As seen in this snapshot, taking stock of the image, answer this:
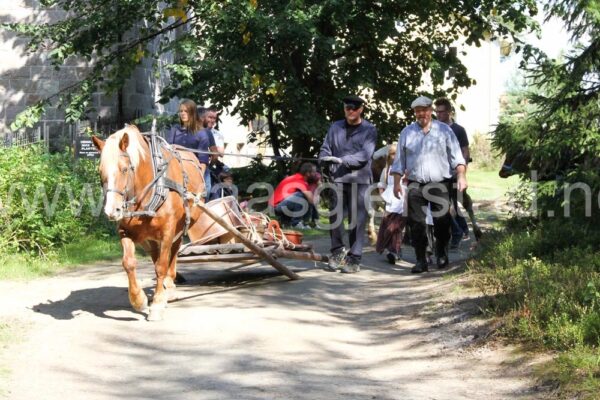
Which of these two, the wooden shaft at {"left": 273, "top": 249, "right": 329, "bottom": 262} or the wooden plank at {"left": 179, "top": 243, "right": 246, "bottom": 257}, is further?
the wooden shaft at {"left": 273, "top": 249, "right": 329, "bottom": 262}

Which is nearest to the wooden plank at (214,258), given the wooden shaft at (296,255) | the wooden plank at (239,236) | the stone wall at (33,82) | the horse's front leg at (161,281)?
the wooden plank at (239,236)

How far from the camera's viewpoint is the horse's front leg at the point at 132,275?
30.0 ft

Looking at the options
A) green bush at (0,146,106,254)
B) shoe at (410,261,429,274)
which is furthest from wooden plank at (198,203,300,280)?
green bush at (0,146,106,254)

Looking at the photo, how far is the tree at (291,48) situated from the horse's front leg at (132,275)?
28.9ft

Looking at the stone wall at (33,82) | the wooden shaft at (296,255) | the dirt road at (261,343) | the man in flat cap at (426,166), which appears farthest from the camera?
the stone wall at (33,82)

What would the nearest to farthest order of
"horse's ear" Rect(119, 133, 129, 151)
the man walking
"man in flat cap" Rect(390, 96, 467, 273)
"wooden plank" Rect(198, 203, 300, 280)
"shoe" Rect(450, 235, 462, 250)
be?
"horse's ear" Rect(119, 133, 129, 151), "wooden plank" Rect(198, 203, 300, 280), "man in flat cap" Rect(390, 96, 467, 273), the man walking, "shoe" Rect(450, 235, 462, 250)

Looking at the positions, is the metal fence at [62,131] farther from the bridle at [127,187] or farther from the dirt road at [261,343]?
the bridle at [127,187]

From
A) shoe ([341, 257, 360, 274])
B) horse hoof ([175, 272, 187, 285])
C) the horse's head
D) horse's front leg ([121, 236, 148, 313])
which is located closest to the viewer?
the horse's head

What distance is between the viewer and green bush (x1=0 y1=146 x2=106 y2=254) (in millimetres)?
12695

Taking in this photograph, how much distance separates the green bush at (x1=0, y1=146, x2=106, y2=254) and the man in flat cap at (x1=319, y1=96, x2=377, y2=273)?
11.9ft

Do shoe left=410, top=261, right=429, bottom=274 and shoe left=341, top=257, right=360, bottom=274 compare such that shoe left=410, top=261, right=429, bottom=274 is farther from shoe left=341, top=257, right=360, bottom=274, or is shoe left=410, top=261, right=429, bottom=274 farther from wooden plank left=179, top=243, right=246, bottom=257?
wooden plank left=179, top=243, right=246, bottom=257

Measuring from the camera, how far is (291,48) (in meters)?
19.2

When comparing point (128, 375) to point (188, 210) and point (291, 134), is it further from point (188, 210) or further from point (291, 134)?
point (291, 134)

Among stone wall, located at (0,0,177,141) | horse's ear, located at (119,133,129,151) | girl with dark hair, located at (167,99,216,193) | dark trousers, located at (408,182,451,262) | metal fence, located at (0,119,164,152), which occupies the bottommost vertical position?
dark trousers, located at (408,182,451,262)
